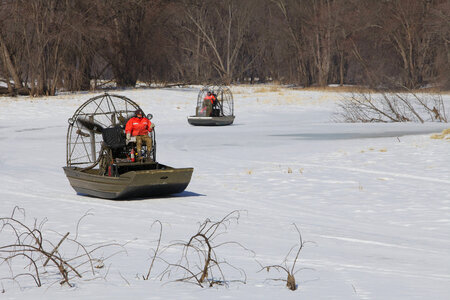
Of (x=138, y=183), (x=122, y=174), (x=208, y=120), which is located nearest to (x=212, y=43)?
(x=208, y=120)

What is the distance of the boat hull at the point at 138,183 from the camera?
12.4 m

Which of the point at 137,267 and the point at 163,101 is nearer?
the point at 137,267

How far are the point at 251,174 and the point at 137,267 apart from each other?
30.0 feet

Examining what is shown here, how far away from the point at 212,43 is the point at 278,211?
61613mm

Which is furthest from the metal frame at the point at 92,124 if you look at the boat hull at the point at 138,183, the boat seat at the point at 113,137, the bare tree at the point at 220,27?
the bare tree at the point at 220,27

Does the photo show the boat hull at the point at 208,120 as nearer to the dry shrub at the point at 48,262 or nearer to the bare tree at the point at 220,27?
the dry shrub at the point at 48,262

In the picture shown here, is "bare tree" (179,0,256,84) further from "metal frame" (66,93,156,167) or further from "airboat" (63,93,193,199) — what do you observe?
"airboat" (63,93,193,199)

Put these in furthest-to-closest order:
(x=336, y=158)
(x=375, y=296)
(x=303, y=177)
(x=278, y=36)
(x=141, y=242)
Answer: (x=278, y=36) → (x=336, y=158) → (x=303, y=177) → (x=141, y=242) → (x=375, y=296)

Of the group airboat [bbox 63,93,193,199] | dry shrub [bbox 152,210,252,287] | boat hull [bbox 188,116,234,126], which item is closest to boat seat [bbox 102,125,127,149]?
airboat [bbox 63,93,193,199]

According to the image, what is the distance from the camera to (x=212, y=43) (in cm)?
7250

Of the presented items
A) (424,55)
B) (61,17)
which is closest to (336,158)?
(61,17)

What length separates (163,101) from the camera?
41781 mm

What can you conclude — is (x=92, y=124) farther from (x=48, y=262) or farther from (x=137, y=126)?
(x=48, y=262)

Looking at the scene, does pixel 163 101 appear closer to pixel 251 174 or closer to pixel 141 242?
pixel 251 174
